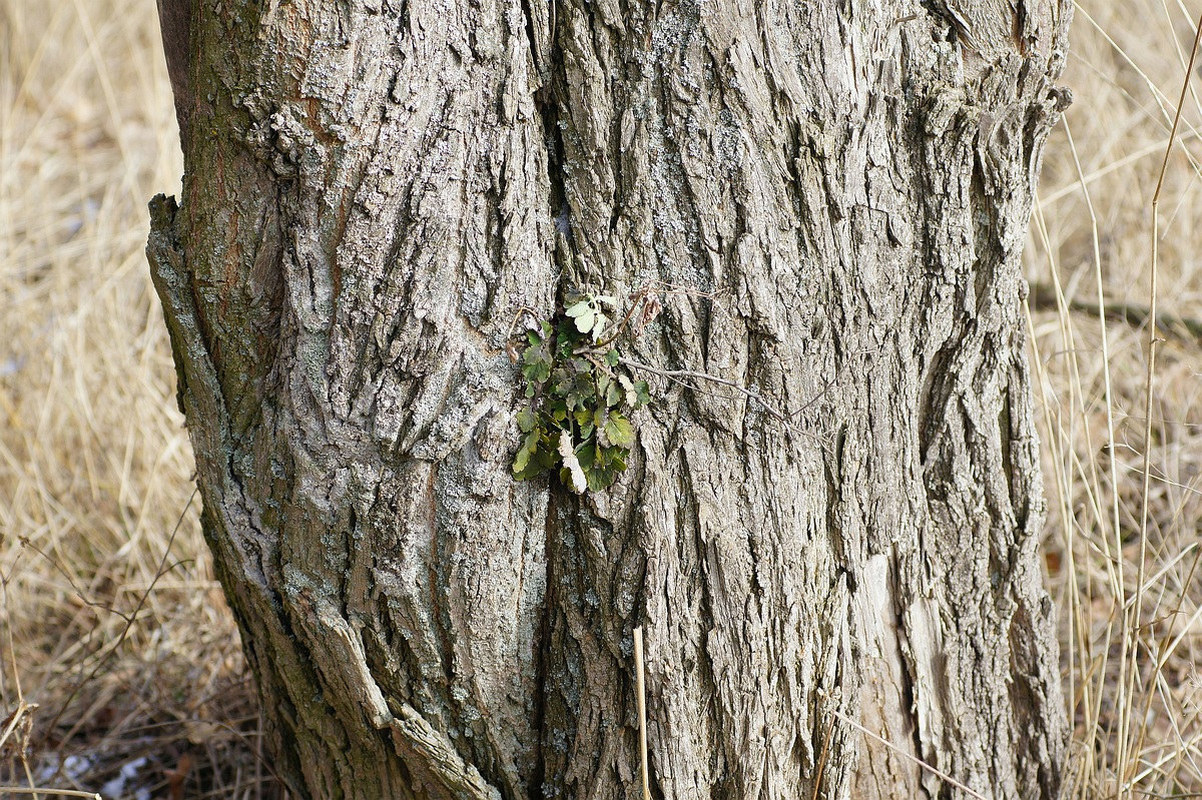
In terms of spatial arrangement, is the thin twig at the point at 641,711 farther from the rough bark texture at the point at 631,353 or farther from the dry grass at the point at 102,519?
the dry grass at the point at 102,519

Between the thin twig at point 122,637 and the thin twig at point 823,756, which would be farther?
the thin twig at point 122,637

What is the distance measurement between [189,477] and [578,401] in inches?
71.0

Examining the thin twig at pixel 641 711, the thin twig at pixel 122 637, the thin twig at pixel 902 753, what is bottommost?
the thin twig at pixel 902 753

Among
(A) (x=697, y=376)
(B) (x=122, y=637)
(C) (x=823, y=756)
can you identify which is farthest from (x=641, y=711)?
(B) (x=122, y=637)

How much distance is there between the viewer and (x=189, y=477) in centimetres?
261

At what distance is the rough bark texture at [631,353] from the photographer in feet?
3.82

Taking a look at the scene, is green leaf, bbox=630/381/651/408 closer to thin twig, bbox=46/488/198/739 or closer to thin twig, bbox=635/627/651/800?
thin twig, bbox=635/627/651/800

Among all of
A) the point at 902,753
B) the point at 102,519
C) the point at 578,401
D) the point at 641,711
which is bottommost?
the point at 902,753

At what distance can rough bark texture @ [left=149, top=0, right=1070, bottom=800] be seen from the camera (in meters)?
1.16

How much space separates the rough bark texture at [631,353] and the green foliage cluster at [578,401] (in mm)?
32

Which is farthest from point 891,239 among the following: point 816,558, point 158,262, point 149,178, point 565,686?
point 149,178

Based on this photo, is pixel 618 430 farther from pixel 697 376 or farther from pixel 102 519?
pixel 102 519

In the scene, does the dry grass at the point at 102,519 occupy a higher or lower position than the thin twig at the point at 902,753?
higher

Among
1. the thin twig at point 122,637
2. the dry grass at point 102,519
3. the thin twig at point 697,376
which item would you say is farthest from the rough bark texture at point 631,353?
the dry grass at point 102,519
